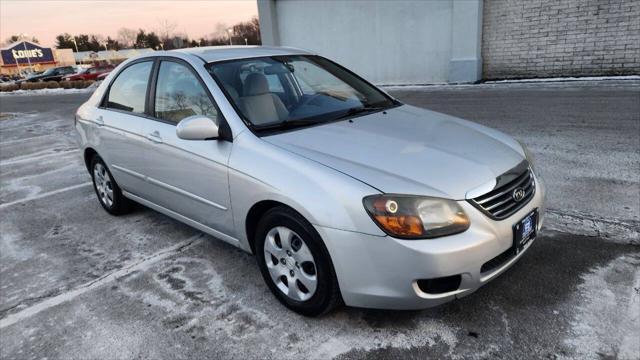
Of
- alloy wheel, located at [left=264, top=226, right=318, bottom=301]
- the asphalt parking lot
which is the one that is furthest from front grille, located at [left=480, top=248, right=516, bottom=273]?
alloy wheel, located at [left=264, top=226, right=318, bottom=301]

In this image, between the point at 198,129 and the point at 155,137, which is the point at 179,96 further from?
the point at 198,129

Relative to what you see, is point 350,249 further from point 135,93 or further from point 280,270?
point 135,93

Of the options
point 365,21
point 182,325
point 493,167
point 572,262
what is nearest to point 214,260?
point 182,325

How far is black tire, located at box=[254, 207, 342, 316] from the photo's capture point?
2.52 m

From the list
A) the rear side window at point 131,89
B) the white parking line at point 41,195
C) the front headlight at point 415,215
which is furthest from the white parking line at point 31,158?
the front headlight at point 415,215

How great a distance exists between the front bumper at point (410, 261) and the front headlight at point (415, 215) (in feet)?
0.12

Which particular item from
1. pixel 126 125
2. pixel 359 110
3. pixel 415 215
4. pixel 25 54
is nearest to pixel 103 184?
pixel 126 125

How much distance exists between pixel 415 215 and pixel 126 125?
9.24 ft

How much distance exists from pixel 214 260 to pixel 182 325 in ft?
2.81

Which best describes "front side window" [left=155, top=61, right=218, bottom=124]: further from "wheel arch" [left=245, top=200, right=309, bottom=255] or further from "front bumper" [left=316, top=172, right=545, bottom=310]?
"front bumper" [left=316, top=172, right=545, bottom=310]

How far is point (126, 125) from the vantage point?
13.3ft

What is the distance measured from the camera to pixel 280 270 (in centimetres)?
287

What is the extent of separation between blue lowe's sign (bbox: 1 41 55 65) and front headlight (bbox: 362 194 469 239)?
82.1 metres

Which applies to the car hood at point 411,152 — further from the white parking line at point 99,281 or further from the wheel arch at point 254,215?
the white parking line at point 99,281
